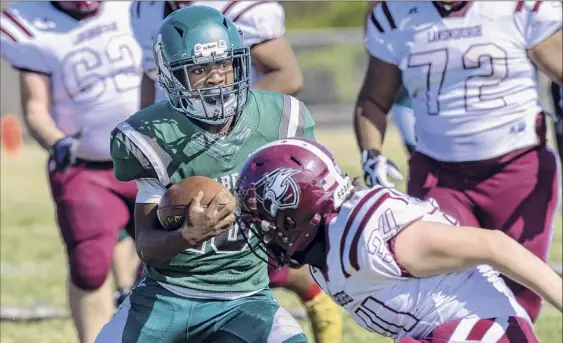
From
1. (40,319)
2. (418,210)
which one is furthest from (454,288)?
(40,319)

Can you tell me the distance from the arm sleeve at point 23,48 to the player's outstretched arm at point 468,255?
9.62ft

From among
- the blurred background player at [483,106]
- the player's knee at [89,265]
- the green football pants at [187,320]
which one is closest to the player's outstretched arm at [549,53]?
the blurred background player at [483,106]

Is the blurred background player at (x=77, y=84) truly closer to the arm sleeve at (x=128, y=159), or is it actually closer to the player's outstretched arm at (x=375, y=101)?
the player's outstretched arm at (x=375, y=101)

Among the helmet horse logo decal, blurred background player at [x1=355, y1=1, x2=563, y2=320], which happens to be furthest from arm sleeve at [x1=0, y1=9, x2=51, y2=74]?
the helmet horse logo decal

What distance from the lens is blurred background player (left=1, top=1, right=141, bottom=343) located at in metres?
5.38

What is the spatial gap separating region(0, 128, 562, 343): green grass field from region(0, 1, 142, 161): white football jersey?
1.08 meters

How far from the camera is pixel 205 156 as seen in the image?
3.73m

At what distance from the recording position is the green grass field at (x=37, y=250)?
→ 5.99m

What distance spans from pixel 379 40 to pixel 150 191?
151cm

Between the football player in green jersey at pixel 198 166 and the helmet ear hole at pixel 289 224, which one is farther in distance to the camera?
the football player in green jersey at pixel 198 166

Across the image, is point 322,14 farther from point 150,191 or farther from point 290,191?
point 290,191

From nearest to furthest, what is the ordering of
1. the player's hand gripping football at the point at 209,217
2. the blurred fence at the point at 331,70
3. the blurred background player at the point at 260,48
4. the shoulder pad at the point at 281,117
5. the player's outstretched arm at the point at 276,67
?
1. the player's hand gripping football at the point at 209,217
2. the shoulder pad at the point at 281,117
3. the blurred background player at the point at 260,48
4. the player's outstretched arm at the point at 276,67
5. the blurred fence at the point at 331,70

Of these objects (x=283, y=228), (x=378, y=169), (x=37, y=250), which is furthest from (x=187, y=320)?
(x=37, y=250)

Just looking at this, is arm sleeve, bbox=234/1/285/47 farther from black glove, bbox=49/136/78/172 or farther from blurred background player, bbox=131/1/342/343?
black glove, bbox=49/136/78/172
